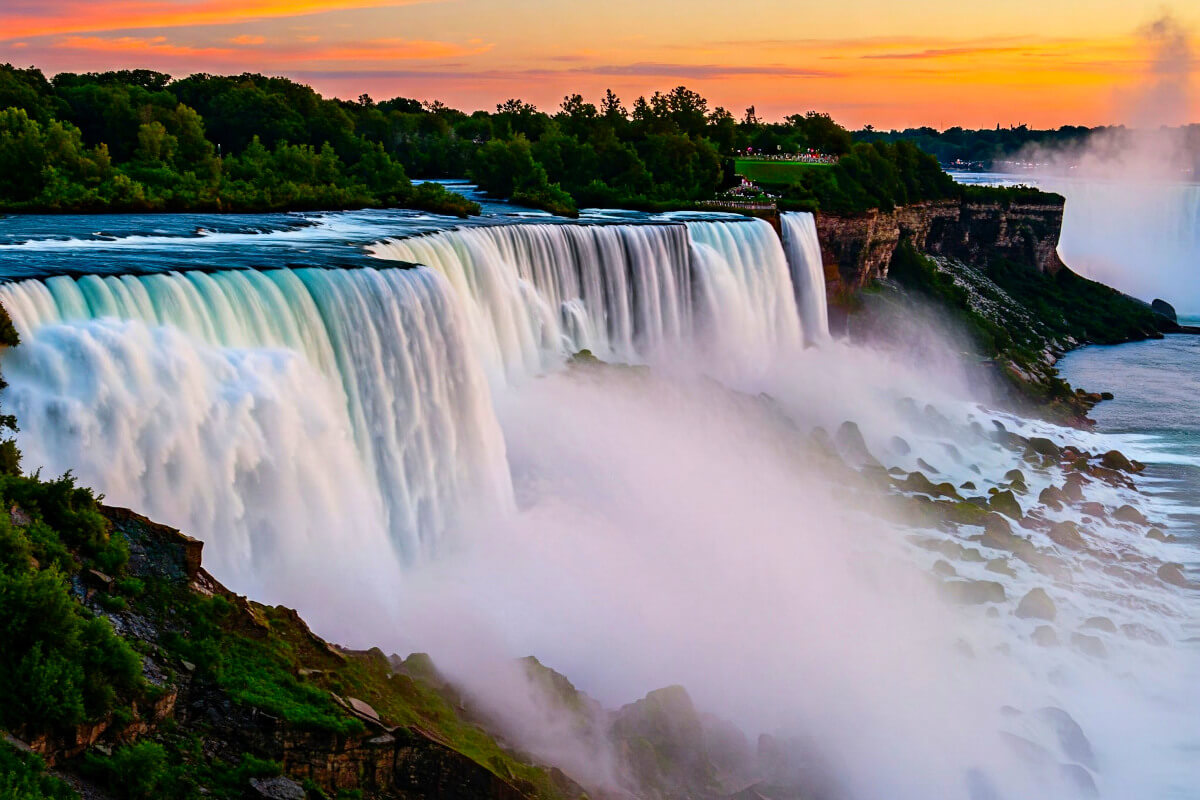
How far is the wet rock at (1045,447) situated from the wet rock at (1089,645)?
16144 millimetres

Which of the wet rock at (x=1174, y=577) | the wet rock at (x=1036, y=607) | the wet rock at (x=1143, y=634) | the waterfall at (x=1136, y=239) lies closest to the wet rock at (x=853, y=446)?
the wet rock at (x=1174, y=577)

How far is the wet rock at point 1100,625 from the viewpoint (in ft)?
80.6

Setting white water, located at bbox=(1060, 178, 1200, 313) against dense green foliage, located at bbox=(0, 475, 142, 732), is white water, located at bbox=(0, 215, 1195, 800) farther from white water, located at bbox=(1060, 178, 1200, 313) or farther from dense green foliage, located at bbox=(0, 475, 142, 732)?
white water, located at bbox=(1060, 178, 1200, 313)

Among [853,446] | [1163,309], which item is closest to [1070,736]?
[853,446]

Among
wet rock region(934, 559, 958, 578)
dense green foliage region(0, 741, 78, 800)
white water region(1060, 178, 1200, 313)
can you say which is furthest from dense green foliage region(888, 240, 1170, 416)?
dense green foliage region(0, 741, 78, 800)

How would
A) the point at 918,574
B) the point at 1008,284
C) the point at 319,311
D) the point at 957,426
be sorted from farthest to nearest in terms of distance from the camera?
the point at 1008,284 < the point at 957,426 < the point at 918,574 < the point at 319,311

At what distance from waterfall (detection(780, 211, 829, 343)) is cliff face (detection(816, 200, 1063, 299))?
6090 mm

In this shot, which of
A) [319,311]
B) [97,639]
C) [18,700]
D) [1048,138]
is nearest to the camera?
[18,700]

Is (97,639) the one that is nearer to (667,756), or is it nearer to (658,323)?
(667,756)

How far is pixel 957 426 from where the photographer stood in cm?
4081

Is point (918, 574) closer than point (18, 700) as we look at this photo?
No

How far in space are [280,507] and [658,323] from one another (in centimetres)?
2039

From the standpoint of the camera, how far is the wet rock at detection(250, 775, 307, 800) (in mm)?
11414

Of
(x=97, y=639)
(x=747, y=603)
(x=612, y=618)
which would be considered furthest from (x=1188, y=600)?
(x=97, y=639)
